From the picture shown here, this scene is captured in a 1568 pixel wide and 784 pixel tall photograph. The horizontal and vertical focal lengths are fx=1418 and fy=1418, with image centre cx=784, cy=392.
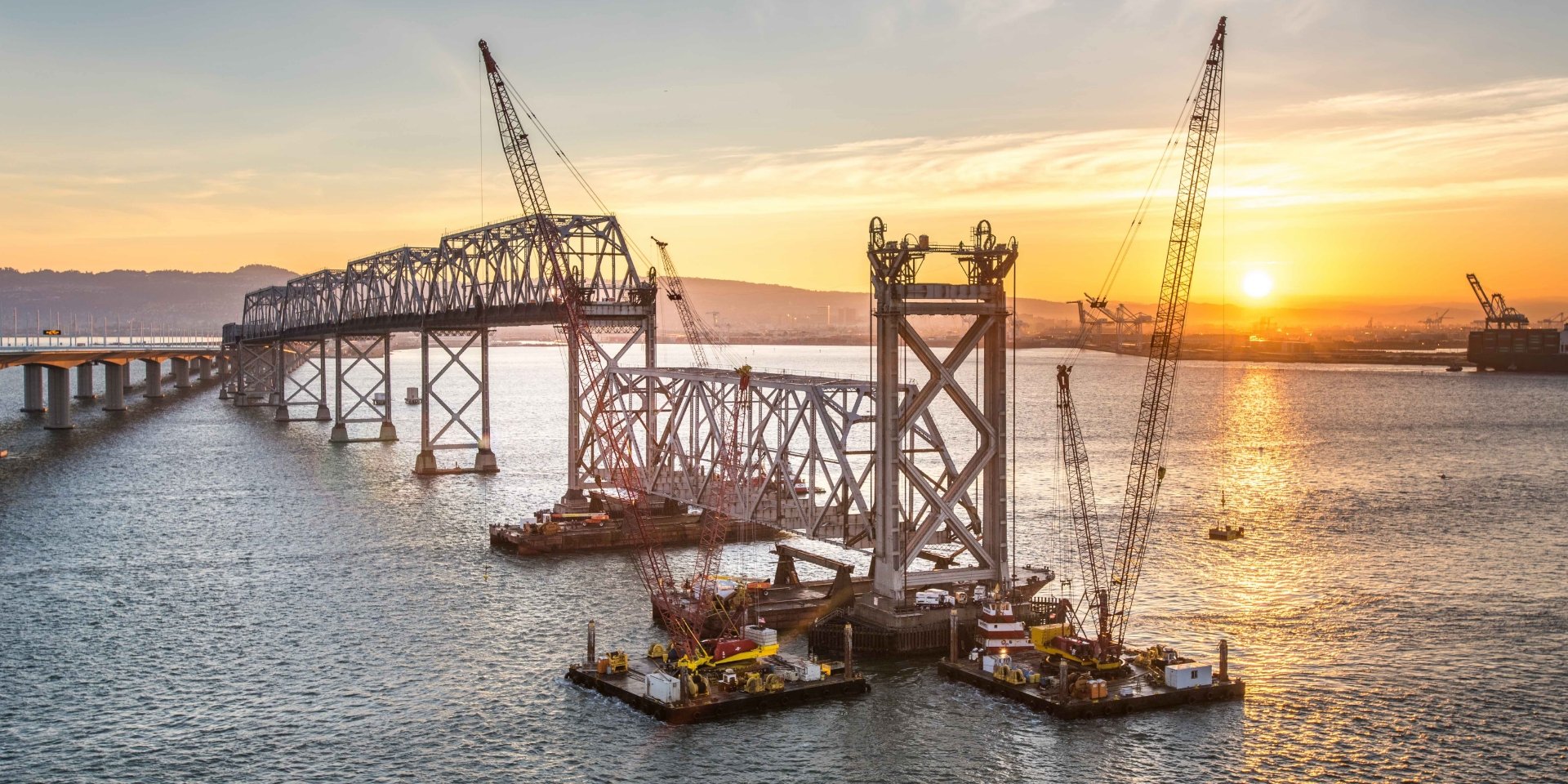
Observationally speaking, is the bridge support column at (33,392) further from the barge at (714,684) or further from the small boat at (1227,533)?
the barge at (714,684)

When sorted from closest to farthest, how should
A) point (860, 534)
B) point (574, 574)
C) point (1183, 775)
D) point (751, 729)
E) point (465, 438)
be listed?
point (1183, 775) < point (751, 729) < point (860, 534) < point (574, 574) < point (465, 438)

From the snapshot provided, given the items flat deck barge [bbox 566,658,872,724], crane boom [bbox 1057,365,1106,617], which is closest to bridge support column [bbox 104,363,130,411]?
crane boom [bbox 1057,365,1106,617]

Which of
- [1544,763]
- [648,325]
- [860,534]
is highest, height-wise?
[648,325]

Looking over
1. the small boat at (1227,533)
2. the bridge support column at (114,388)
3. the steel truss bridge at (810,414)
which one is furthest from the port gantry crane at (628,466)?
the bridge support column at (114,388)

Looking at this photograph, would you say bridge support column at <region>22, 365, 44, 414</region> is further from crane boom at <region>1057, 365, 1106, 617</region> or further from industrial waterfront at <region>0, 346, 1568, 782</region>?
crane boom at <region>1057, 365, 1106, 617</region>

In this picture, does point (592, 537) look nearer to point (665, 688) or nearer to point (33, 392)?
point (665, 688)

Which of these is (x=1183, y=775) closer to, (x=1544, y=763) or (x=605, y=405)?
(x=1544, y=763)

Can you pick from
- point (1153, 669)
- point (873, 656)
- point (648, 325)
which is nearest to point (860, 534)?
point (873, 656)
